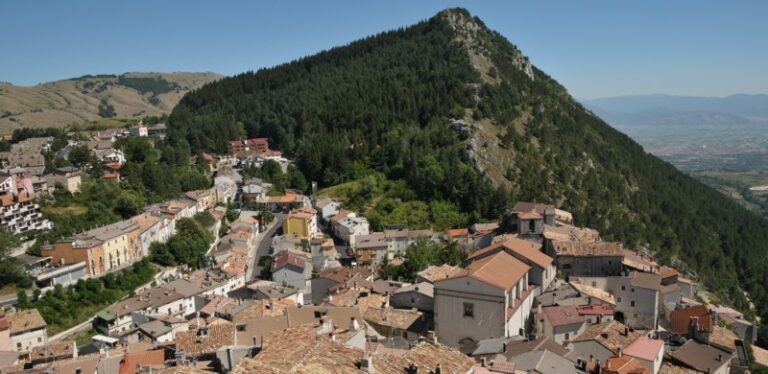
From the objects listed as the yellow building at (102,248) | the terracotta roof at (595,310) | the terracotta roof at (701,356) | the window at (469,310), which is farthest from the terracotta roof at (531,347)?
the yellow building at (102,248)

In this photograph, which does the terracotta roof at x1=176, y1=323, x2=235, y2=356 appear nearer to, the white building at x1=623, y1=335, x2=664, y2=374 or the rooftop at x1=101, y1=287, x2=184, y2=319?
the white building at x1=623, y1=335, x2=664, y2=374

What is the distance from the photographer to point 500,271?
107 ft

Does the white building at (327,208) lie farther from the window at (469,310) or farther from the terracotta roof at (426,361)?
the terracotta roof at (426,361)

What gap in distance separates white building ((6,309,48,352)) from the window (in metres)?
31.6

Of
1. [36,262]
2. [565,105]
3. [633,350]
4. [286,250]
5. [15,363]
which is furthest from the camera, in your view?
[565,105]

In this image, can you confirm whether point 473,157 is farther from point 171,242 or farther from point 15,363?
point 15,363

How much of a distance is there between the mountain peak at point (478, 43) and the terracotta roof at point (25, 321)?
9042 centimetres

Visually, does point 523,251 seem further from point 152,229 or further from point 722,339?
point 152,229

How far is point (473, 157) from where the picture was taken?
271ft

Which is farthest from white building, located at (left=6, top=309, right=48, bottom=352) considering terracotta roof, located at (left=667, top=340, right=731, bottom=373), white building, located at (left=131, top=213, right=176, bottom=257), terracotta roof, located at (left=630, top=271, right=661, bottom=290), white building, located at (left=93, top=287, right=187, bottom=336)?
terracotta roof, located at (left=630, top=271, right=661, bottom=290)

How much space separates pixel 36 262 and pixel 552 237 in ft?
145

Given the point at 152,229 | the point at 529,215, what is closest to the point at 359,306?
the point at 529,215

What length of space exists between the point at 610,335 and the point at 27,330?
39.8 metres

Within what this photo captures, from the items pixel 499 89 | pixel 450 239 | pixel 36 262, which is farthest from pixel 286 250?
pixel 499 89
